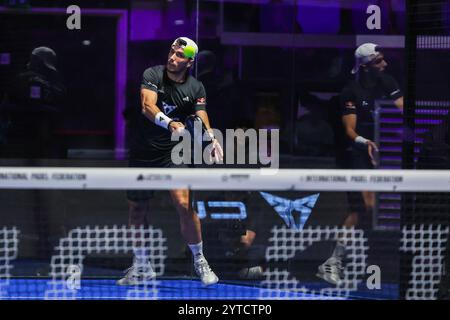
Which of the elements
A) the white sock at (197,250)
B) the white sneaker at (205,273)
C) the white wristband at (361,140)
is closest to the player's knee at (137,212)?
the white sock at (197,250)

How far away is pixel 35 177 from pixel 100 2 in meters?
2.70

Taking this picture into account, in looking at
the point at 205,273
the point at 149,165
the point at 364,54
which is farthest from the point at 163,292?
the point at 364,54

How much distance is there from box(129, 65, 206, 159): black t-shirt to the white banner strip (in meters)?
2.09

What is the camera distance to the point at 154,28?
7633 millimetres

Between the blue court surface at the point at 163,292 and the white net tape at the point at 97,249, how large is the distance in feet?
0.08

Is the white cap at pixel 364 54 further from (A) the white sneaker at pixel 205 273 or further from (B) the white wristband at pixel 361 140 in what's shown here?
(A) the white sneaker at pixel 205 273

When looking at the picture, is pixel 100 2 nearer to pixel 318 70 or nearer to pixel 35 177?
pixel 318 70

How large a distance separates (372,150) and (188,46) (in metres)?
1.79

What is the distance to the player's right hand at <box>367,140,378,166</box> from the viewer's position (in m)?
7.58

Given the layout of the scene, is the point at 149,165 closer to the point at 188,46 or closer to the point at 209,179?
the point at 188,46

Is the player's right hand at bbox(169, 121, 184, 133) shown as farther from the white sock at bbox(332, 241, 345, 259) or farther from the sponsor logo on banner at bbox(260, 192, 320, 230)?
the white sock at bbox(332, 241, 345, 259)

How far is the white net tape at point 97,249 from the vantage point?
22.8 ft
